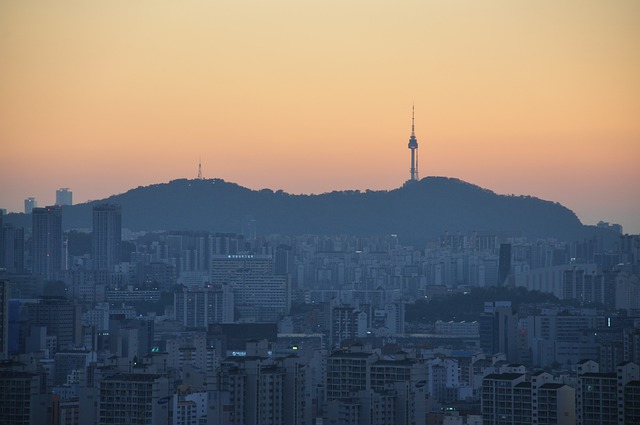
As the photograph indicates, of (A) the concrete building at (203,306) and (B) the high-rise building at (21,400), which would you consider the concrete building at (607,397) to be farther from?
(A) the concrete building at (203,306)

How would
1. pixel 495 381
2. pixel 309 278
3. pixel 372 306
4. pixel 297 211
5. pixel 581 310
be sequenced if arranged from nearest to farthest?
pixel 495 381
pixel 581 310
pixel 372 306
pixel 309 278
pixel 297 211

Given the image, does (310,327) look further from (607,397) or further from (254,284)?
(607,397)

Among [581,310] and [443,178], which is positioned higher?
[443,178]

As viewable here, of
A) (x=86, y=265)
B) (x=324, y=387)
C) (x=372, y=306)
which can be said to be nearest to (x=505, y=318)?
(x=372, y=306)

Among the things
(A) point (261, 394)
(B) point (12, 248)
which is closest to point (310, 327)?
(B) point (12, 248)

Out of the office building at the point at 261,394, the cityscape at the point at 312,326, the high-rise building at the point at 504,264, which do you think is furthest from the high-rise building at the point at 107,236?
the office building at the point at 261,394

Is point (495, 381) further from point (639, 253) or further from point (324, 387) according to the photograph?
point (639, 253)
